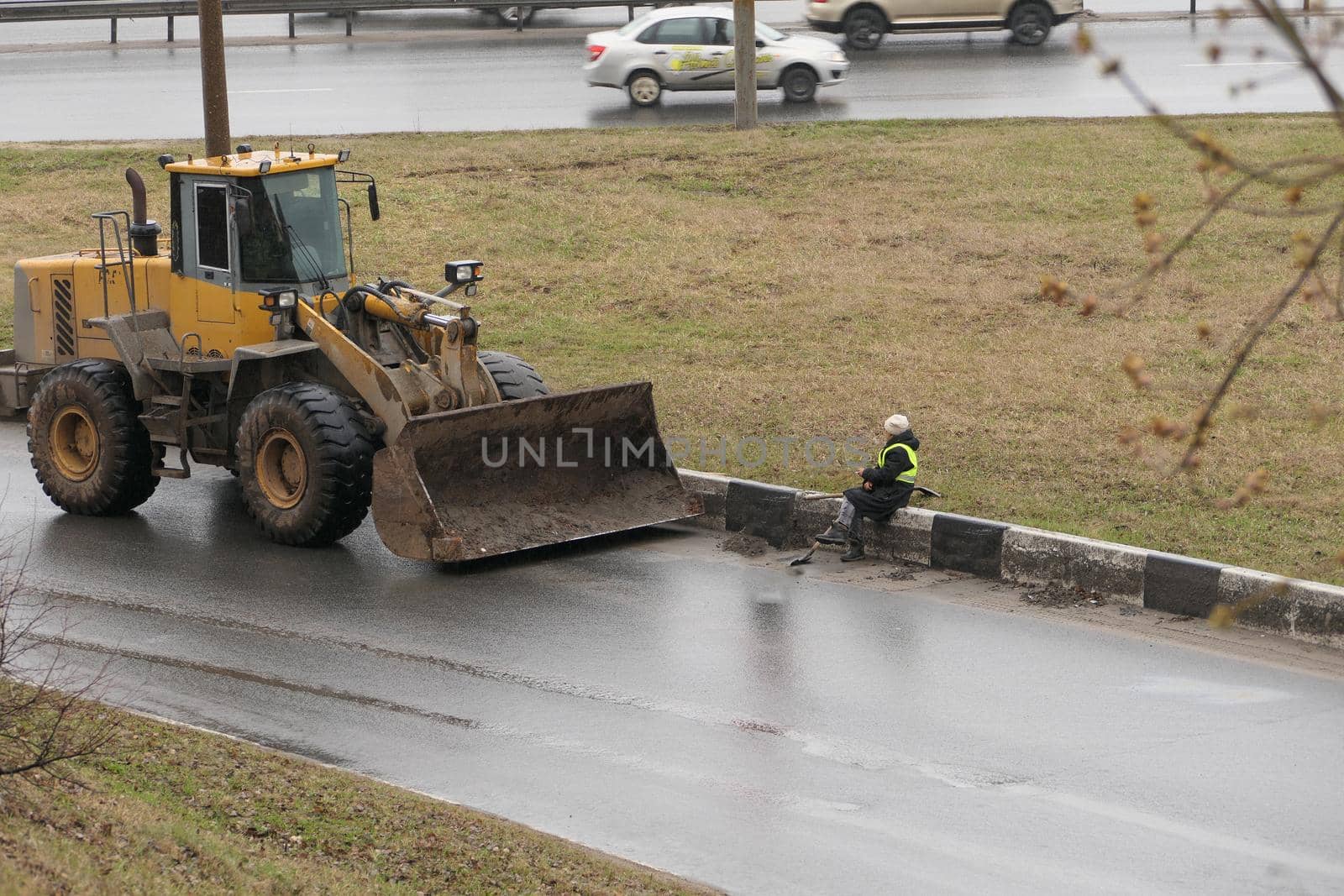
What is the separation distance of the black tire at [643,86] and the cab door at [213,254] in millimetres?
13216

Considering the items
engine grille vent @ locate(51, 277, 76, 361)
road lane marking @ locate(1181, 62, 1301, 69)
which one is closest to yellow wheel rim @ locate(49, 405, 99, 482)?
engine grille vent @ locate(51, 277, 76, 361)

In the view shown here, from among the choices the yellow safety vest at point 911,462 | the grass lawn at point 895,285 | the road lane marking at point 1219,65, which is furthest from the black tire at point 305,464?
the road lane marking at point 1219,65

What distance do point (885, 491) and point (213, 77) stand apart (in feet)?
26.9

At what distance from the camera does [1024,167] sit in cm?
2000

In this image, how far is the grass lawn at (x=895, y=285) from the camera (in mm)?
12141

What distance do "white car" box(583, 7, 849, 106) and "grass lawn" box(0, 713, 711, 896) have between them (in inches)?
702

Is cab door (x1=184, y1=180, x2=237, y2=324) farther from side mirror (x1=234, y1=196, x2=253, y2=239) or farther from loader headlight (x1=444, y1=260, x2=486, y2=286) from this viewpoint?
loader headlight (x1=444, y1=260, x2=486, y2=286)

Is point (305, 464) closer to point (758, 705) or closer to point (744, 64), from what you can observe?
point (758, 705)

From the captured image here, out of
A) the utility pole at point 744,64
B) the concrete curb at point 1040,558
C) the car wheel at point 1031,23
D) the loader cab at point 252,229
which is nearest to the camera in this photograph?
the concrete curb at point 1040,558

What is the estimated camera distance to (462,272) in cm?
1177

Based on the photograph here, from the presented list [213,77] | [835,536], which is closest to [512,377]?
[835,536]

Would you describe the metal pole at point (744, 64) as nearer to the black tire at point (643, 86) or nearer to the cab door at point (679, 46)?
the cab door at point (679, 46)

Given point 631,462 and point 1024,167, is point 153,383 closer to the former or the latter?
point 631,462

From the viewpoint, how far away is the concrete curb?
959 centimetres
